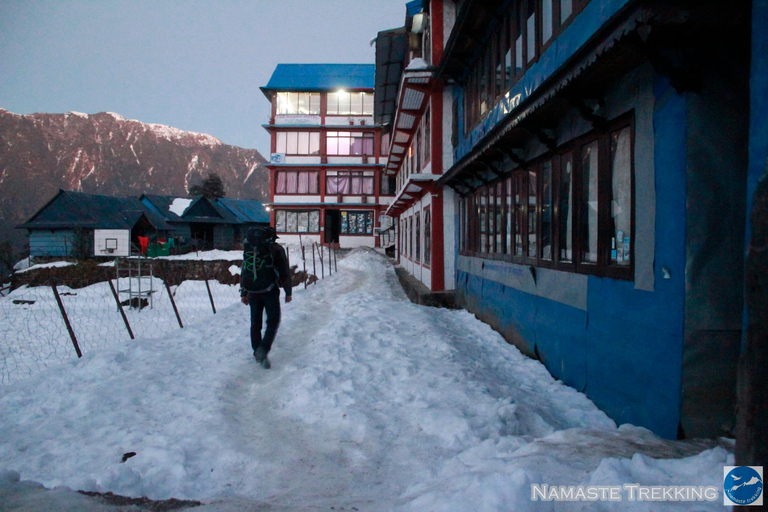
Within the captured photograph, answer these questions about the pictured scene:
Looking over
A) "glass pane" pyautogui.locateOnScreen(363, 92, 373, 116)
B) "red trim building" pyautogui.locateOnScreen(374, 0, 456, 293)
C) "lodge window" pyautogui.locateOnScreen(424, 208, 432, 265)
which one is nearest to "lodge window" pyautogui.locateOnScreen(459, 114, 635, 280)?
"red trim building" pyautogui.locateOnScreen(374, 0, 456, 293)

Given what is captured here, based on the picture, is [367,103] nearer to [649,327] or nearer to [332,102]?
[332,102]

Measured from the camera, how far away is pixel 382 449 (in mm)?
4184

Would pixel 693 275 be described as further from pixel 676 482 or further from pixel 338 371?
pixel 338 371

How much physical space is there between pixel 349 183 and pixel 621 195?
3627cm

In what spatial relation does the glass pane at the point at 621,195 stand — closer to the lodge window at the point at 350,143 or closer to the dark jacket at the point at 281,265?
the dark jacket at the point at 281,265

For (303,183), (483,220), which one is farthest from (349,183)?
(483,220)

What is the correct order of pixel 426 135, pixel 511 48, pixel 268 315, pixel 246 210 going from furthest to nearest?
1. pixel 246 210
2. pixel 426 135
3. pixel 511 48
4. pixel 268 315

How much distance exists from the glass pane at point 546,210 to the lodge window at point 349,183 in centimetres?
3372

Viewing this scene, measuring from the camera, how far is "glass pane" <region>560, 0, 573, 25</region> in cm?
581

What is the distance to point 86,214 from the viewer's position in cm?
3603

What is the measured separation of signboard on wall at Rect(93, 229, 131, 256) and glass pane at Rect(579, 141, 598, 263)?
30131mm

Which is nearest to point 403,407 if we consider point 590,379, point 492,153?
point 590,379

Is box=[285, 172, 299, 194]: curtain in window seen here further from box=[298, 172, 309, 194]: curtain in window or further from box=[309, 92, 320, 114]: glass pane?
box=[309, 92, 320, 114]: glass pane

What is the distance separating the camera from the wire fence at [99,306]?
11195 millimetres
